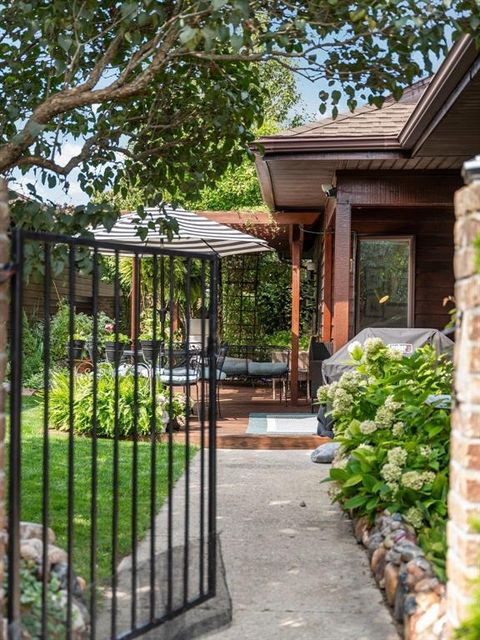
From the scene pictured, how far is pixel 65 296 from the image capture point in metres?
20.2

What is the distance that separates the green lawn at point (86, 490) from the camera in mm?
4719

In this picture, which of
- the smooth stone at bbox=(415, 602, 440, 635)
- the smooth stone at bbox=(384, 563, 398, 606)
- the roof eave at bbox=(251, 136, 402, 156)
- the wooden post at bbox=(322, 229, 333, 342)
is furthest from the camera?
the wooden post at bbox=(322, 229, 333, 342)

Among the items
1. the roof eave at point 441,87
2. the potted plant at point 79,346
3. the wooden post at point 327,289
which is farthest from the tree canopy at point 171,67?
the wooden post at point 327,289

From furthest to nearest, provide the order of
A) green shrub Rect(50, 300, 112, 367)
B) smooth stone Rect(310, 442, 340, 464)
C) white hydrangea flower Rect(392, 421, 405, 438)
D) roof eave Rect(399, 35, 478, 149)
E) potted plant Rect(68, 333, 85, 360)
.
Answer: green shrub Rect(50, 300, 112, 367) → potted plant Rect(68, 333, 85, 360) → smooth stone Rect(310, 442, 340, 464) → roof eave Rect(399, 35, 478, 149) → white hydrangea flower Rect(392, 421, 405, 438)

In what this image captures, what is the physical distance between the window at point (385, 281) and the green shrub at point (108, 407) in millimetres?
3191

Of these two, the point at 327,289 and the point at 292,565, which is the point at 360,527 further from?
the point at 327,289

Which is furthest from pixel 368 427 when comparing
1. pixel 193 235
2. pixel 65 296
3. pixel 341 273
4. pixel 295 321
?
pixel 65 296

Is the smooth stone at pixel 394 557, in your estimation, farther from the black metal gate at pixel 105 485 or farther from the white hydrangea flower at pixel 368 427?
the white hydrangea flower at pixel 368 427

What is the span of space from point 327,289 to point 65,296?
32.4 feet

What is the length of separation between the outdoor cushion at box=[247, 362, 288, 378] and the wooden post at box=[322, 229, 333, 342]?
72 cm

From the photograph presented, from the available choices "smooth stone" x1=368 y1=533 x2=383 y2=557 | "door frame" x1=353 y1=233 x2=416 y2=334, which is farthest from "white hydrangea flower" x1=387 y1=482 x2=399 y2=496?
"door frame" x1=353 y1=233 x2=416 y2=334

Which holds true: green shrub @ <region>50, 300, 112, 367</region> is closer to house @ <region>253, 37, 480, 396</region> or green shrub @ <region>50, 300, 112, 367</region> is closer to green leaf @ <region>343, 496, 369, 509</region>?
house @ <region>253, 37, 480, 396</region>

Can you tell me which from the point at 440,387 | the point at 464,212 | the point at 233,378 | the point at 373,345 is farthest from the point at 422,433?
the point at 233,378

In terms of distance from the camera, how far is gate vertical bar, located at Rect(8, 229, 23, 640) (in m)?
2.61
